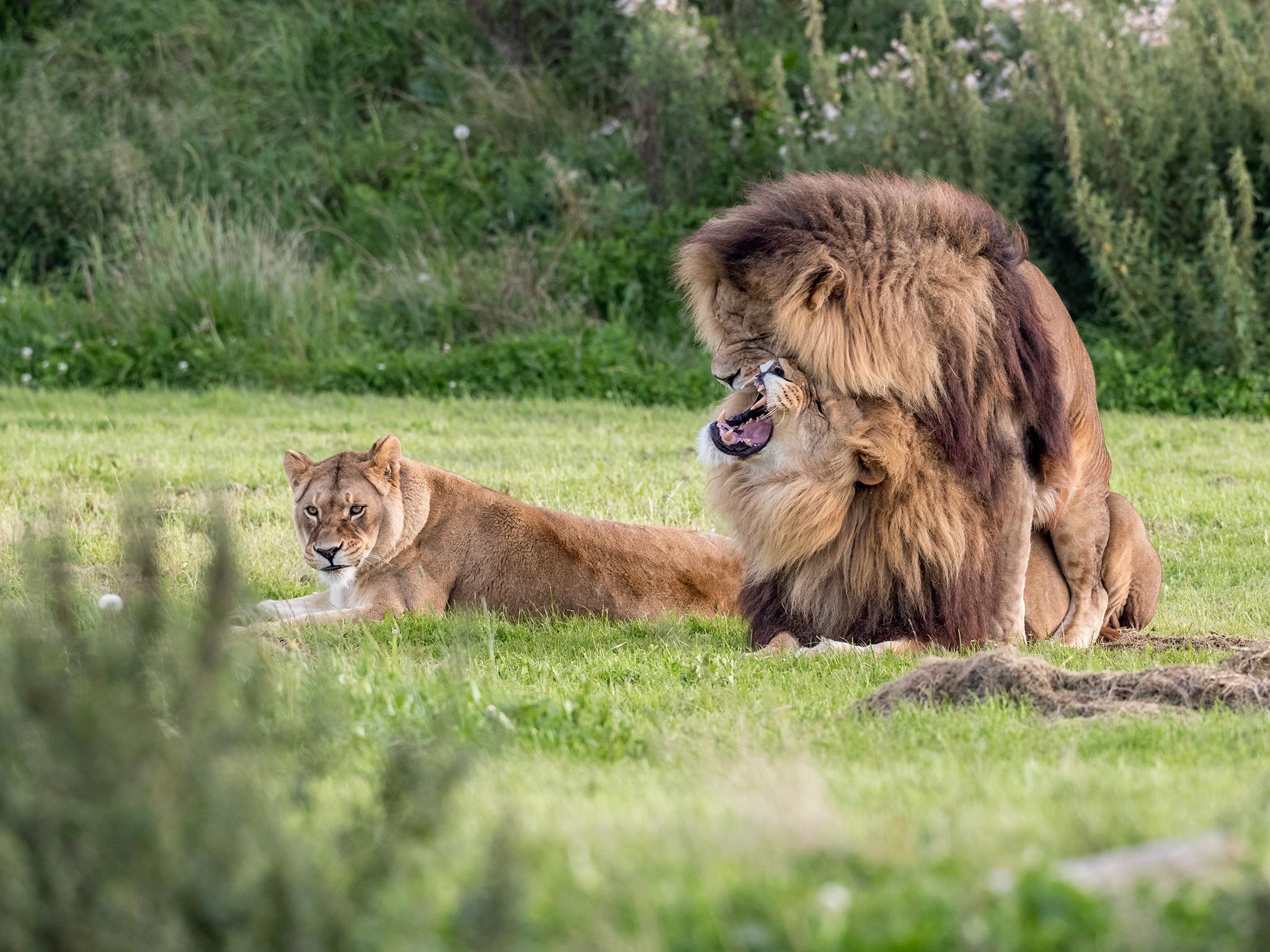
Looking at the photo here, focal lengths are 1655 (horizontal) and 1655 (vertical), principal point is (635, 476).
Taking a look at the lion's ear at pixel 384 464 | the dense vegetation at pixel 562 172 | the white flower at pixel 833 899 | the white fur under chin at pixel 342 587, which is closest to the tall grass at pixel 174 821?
the white flower at pixel 833 899

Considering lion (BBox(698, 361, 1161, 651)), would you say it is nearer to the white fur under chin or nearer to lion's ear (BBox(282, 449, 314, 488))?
the white fur under chin

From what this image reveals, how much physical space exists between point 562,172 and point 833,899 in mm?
14239

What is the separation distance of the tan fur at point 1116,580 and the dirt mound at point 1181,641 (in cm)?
16

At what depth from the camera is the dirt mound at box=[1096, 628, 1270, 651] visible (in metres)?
6.21

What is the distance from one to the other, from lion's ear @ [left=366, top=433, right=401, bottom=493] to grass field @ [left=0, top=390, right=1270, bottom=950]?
718 mm

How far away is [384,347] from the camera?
14.7 meters

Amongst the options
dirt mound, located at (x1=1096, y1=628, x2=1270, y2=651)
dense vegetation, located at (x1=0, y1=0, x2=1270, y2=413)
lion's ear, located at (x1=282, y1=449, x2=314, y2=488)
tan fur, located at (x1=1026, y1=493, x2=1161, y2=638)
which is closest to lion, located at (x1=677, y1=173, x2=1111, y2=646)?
tan fur, located at (x1=1026, y1=493, x2=1161, y2=638)

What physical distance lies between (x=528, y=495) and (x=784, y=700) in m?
4.64

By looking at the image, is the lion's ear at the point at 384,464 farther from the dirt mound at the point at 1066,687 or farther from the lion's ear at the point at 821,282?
the dirt mound at the point at 1066,687

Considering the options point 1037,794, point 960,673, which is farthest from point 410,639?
point 1037,794

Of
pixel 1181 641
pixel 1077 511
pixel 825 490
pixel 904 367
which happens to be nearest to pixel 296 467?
pixel 825 490

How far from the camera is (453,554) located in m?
7.35

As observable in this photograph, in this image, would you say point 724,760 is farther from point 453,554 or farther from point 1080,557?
point 453,554

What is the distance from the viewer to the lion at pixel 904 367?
5895 millimetres
